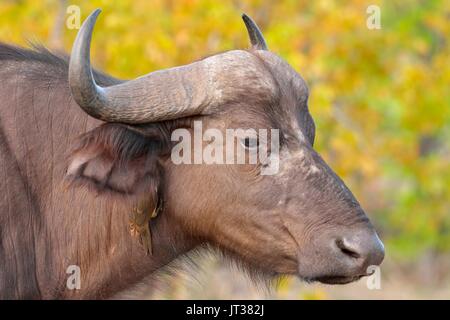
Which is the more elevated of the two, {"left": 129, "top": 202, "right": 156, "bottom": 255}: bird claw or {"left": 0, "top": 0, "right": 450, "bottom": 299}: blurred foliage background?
{"left": 0, "top": 0, "right": 450, "bottom": 299}: blurred foliage background

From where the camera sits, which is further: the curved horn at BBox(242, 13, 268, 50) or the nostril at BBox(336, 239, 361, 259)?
the curved horn at BBox(242, 13, 268, 50)

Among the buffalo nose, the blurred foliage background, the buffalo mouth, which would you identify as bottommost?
the buffalo mouth

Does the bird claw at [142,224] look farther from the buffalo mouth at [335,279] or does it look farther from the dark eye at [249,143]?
the buffalo mouth at [335,279]

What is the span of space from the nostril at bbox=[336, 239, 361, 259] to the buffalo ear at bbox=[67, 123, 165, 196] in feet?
4.20

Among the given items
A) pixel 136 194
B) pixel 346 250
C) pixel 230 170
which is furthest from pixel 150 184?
pixel 346 250

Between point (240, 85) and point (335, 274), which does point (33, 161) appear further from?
point (335, 274)

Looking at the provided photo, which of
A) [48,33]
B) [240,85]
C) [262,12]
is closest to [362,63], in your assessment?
[262,12]

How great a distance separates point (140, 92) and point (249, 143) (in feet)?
2.62

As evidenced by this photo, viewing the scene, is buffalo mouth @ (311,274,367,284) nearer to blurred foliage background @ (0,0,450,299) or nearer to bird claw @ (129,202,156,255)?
bird claw @ (129,202,156,255)

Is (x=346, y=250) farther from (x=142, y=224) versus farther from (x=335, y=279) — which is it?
(x=142, y=224)

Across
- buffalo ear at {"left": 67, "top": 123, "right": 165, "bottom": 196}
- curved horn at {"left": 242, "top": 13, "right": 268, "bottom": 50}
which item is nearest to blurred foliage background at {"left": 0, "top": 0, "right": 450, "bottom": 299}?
buffalo ear at {"left": 67, "top": 123, "right": 165, "bottom": 196}

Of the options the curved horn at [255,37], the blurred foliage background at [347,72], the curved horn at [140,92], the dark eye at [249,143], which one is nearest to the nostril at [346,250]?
the dark eye at [249,143]

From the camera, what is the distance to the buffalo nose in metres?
5.66

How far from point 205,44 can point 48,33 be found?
84.8 inches
